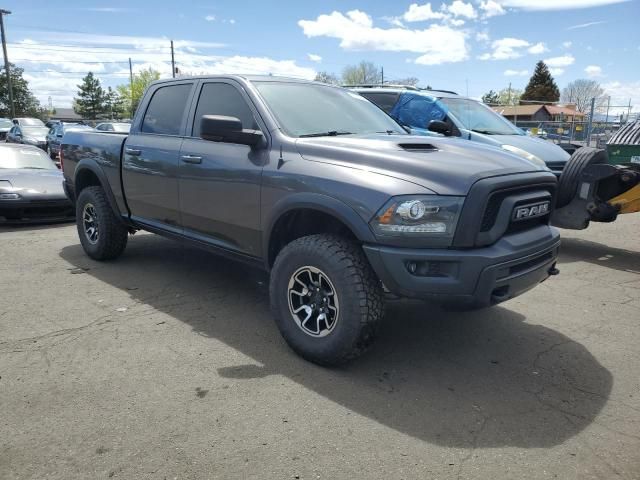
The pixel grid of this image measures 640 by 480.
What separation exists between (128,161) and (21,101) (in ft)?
247

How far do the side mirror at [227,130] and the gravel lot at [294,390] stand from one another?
58.6 inches

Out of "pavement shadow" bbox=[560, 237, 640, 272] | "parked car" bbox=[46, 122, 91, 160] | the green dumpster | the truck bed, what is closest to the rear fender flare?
the truck bed

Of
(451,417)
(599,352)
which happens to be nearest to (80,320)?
(451,417)

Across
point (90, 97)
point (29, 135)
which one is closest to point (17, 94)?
point (90, 97)

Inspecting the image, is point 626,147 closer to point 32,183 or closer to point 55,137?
point 32,183

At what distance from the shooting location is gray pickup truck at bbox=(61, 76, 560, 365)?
306 cm

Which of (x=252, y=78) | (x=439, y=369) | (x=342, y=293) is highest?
(x=252, y=78)

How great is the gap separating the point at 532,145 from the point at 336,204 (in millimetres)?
5046

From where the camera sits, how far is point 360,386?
329cm

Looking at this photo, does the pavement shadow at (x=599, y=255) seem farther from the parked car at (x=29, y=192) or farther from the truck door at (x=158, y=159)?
the parked car at (x=29, y=192)

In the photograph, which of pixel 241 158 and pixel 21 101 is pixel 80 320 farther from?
pixel 21 101

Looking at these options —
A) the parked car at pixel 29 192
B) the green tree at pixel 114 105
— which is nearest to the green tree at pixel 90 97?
the green tree at pixel 114 105

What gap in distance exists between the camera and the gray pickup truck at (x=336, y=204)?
3.06m

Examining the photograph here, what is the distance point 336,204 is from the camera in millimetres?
3299
